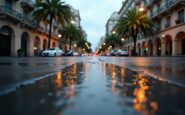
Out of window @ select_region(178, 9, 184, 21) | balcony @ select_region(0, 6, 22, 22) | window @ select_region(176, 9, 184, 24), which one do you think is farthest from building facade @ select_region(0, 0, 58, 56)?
window @ select_region(178, 9, 184, 21)

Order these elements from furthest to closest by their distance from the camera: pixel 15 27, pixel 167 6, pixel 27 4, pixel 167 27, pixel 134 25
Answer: pixel 134 25 → pixel 167 27 → pixel 167 6 → pixel 27 4 → pixel 15 27

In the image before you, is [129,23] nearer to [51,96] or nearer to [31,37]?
[31,37]

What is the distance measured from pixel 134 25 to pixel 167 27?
21.8 feet


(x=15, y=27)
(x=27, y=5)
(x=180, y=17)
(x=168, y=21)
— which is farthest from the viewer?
(x=168, y=21)

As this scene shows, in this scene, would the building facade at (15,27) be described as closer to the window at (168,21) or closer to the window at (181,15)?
the window at (168,21)

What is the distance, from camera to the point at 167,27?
42.7 metres

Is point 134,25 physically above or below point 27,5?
below

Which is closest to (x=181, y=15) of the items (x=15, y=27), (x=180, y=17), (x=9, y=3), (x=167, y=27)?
(x=180, y=17)

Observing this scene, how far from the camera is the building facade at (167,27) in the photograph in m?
37.8

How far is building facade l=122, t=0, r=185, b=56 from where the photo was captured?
3781 cm

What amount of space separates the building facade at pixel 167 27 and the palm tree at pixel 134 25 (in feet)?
6.49

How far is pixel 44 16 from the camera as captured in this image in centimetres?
3925

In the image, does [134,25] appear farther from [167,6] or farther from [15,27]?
[15,27]

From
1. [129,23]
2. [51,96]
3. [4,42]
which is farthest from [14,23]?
[51,96]
